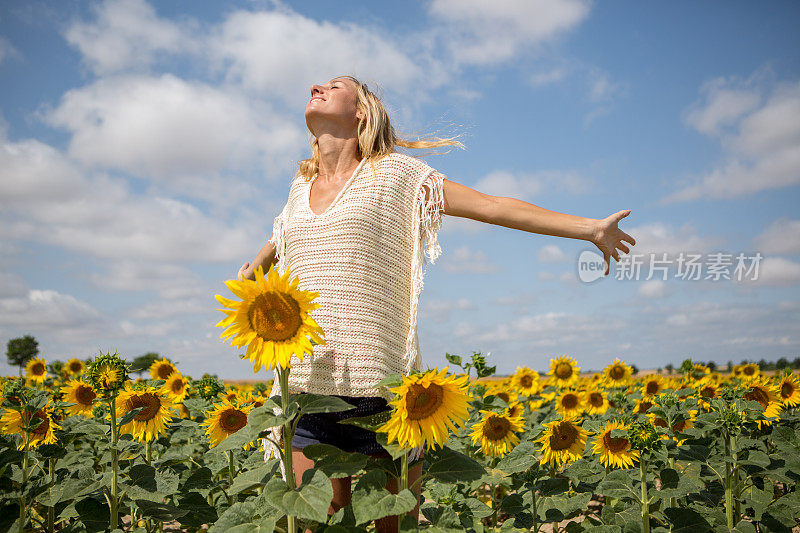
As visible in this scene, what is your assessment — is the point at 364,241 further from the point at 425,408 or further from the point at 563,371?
the point at 563,371

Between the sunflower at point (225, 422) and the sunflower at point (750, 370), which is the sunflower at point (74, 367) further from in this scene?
the sunflower at point (750, 370)

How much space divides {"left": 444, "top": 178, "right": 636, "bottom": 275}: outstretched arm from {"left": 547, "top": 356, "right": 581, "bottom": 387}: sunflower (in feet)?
14.8

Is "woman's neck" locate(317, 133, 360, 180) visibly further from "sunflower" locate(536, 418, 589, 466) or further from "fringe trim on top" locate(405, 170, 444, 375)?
"sunflower" locate(536, 418, 589, 466)

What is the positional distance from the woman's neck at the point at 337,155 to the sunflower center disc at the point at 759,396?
12.2 feet

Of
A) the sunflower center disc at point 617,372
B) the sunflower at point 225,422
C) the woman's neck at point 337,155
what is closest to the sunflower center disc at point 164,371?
the sunflower at point 225,422

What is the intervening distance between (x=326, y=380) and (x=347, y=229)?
26.4 inches

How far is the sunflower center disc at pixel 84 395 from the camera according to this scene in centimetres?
425

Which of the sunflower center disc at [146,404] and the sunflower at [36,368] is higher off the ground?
the sunflower at [36,368]

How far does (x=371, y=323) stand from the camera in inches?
99.2

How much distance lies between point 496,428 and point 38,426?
310 cm

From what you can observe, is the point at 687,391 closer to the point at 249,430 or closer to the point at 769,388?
the point at 769,388

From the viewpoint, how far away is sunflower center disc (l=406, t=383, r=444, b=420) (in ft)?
6.87

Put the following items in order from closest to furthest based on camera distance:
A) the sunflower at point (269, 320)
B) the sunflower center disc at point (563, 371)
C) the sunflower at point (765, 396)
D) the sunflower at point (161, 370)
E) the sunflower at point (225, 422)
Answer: the sunflower at point (269, 320), the sunflower at point (225, 422), the sunflower at point (765, 396), the sunflower at point (161, 370), the sunflower center disc at point (563, 371)

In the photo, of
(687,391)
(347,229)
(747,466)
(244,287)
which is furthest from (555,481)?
(687,391)
